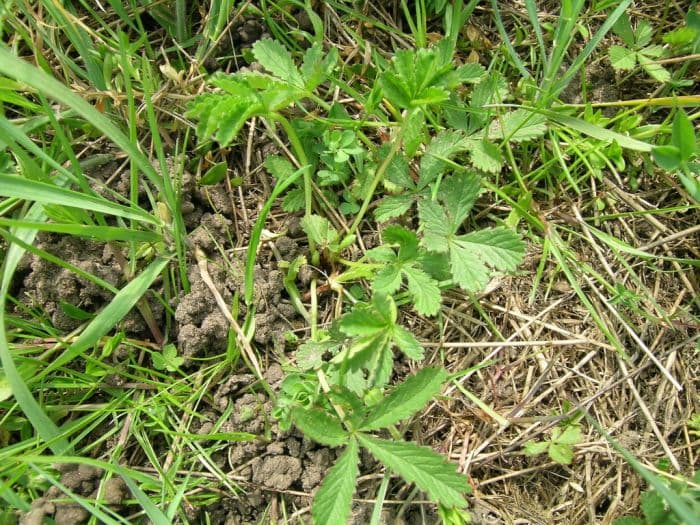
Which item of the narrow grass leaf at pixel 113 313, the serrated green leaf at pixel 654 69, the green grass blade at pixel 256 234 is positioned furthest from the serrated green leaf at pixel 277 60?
the serrated green leaf at pixel 654 69

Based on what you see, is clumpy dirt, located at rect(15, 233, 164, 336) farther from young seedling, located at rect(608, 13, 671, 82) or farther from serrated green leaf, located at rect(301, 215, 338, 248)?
young seedling, located at rect(608, 13, 671, 82)

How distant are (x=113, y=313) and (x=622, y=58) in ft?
6.97

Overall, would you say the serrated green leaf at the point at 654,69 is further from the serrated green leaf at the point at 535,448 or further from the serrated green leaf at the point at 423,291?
the serrated green leaf at the point at 535,448

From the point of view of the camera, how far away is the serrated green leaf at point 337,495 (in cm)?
151

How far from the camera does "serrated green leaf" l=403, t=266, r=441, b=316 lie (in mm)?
1632

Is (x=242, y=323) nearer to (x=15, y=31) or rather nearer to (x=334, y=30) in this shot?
(x=334, y=30)

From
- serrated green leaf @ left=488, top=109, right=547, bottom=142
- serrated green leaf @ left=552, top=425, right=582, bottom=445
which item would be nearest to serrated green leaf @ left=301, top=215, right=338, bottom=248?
serrated green leaf @ left=488, top=109, right=547, bottom=142

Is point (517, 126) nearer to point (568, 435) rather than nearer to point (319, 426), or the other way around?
point (568, 435)

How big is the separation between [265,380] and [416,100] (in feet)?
3.46

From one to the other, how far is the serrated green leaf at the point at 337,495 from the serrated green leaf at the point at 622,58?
70.0 inches

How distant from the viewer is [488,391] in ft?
6.50

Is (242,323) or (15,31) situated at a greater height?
(15,31)

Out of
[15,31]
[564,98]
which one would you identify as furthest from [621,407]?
[15,31]

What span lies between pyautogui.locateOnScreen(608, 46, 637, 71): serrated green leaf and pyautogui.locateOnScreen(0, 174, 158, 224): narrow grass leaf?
1.89 metres
